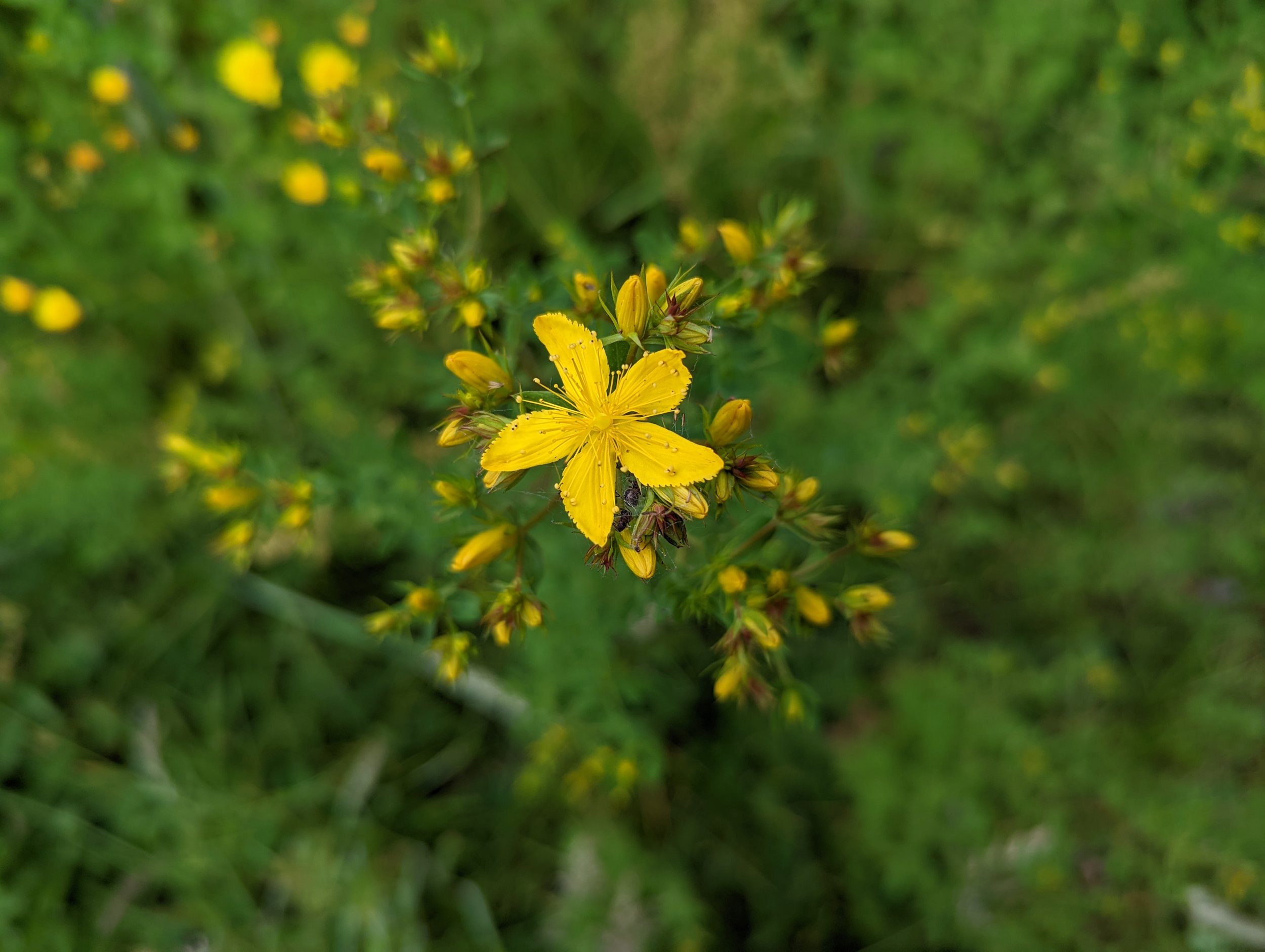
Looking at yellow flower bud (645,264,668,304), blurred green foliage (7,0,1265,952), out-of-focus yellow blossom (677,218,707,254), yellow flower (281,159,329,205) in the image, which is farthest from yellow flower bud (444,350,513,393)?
yellow flower (281,159,329,205)

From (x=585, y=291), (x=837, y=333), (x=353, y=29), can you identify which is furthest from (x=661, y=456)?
(x=353, y=29)

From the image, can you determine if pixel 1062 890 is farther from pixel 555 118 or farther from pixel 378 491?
pixel 555 118

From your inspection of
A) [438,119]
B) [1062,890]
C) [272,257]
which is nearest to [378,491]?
[272,257]

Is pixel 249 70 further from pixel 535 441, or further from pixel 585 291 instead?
pixel 535 441

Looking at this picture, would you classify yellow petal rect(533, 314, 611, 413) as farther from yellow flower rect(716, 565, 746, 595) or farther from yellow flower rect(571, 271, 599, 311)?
yellow flower rect(716, 565, 746, 595)

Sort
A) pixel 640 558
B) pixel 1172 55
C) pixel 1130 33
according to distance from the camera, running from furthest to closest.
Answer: pixel 1130 33 → pixel 1172 55 → pixel 640 558
